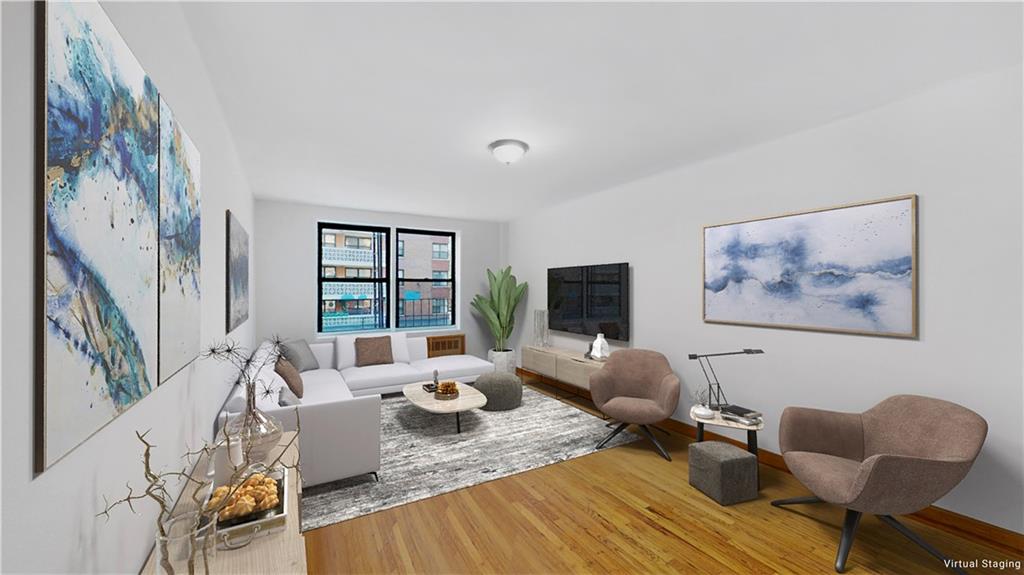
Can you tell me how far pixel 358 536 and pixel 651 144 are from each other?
3321mm

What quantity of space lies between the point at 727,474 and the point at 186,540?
107 inches

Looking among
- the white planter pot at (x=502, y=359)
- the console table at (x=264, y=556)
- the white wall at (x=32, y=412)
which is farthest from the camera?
the white planter pot at (x=502, y=359)

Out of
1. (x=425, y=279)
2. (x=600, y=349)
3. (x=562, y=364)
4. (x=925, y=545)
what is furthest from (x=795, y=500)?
(x=425, y=279)

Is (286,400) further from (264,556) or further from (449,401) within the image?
(264,556)

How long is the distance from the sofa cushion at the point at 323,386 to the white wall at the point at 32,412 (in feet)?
6.54

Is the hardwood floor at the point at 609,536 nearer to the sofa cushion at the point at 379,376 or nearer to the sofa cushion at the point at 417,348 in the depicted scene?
the sofa cushion at the point at 379,376

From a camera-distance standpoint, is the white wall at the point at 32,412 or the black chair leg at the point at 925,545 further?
the black chair leg at the point at 925,545

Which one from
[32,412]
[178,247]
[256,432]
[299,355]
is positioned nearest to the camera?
[32,412]

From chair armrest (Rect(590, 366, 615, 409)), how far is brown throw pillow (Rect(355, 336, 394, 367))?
2865mm

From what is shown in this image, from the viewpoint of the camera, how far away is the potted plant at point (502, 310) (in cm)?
593

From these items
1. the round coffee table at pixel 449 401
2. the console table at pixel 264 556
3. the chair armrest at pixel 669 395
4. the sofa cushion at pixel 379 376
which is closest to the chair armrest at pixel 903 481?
the chair armrest at pixel 669 395

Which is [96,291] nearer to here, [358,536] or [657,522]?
[358,536]

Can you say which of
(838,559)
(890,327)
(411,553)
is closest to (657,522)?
(838,559)

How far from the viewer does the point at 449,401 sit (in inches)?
146
